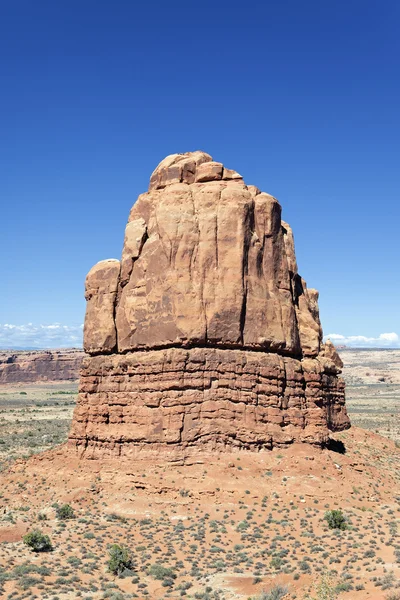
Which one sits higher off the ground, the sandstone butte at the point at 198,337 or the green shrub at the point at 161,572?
the sandstone butte at the point at 198,337

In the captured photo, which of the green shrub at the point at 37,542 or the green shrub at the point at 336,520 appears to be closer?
the green shrub at the point at 37,542

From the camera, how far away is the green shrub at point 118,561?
20406mm

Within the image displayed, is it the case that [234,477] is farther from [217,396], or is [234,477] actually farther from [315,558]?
[315,558]

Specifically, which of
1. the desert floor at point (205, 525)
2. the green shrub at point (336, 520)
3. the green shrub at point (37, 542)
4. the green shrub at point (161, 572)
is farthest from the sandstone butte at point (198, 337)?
the green shrub at point (161, 572)

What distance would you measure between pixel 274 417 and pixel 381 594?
1143cm

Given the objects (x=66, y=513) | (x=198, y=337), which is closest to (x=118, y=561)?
(x=66, y=513)

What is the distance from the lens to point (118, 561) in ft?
67.2

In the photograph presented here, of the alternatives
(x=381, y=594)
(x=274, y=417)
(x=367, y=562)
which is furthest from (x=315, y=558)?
(x=274, y=417)

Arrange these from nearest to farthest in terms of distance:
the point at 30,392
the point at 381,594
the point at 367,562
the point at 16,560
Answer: the point at 381,594, the point at 367,562, the point at 16,560, the point at 30,392

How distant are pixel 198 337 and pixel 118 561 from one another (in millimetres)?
10432

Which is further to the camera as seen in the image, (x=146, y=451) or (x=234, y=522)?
(x=146, y=451)

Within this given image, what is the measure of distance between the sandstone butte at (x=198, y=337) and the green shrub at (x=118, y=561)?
6155 millimetres

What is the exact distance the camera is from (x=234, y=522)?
23875mm

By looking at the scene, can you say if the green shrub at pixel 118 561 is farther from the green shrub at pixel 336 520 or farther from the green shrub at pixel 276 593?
the green shrub at pixel 336 520
